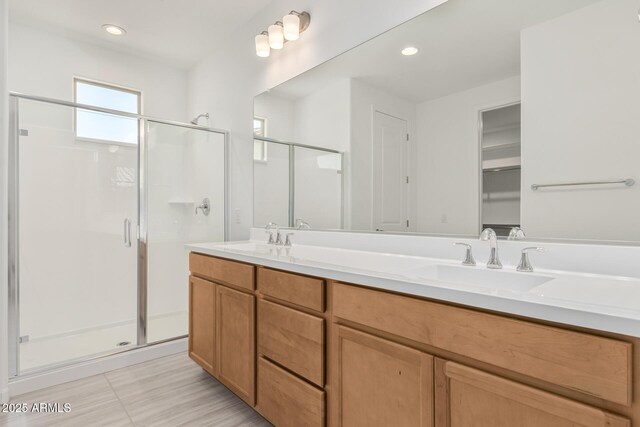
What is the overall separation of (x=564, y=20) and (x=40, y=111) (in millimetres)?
3138

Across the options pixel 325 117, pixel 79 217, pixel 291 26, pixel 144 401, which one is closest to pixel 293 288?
pixel 325 117

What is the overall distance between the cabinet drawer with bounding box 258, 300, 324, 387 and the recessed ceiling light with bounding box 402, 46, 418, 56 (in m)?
1.35

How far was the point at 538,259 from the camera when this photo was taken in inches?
47.0

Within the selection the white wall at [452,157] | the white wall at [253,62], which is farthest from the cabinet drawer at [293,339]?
the white wall at [253,62]

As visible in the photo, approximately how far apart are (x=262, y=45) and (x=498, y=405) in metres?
2.57

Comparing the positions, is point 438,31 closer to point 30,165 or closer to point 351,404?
point 351,404

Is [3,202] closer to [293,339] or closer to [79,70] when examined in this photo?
[79,70]

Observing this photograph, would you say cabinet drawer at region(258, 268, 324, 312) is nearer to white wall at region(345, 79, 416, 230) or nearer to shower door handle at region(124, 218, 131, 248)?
white wall at region(345, 79, 416, 230)

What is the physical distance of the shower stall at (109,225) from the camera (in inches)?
100

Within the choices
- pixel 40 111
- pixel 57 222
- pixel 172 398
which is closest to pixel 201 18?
pixel 40 111

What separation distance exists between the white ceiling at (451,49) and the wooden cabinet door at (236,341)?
1346mm

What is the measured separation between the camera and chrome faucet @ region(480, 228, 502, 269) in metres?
1.20

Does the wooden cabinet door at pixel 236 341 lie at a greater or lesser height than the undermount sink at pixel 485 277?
lesser

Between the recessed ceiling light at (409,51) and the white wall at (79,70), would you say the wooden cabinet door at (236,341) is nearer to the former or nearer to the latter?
the recessed ceiling light at (409,51)
